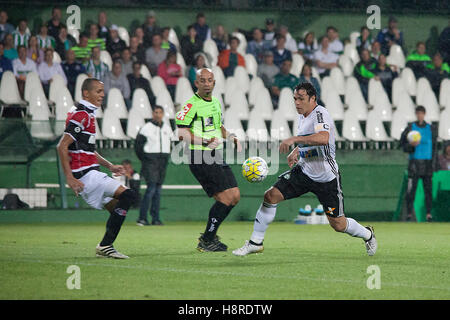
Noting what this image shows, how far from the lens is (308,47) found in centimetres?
2323

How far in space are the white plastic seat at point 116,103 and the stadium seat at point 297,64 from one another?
4.70m

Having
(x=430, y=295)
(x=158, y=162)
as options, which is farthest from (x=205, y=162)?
(x=158, y=162)

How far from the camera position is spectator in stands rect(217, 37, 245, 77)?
21.8 metres

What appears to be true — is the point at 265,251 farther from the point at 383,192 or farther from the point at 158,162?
the point at 383,192

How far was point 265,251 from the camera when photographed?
1100 cm

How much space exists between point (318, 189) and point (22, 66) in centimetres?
1236

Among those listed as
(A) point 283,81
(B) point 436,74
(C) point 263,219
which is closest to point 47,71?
(A) point 283,81

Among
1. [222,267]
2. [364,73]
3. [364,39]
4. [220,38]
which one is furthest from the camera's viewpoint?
[364,39]

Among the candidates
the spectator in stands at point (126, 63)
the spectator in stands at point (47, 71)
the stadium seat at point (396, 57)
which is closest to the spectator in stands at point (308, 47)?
the stadium seat at point (396, 57)

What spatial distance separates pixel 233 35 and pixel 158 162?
6.93m

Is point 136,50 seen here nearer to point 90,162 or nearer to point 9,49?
point 9,49

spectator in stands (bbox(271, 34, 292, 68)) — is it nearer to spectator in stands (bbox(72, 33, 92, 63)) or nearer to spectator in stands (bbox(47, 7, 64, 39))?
spectator in stands (bbox(72, 33, 92, 63))

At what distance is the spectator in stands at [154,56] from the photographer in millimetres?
21656
